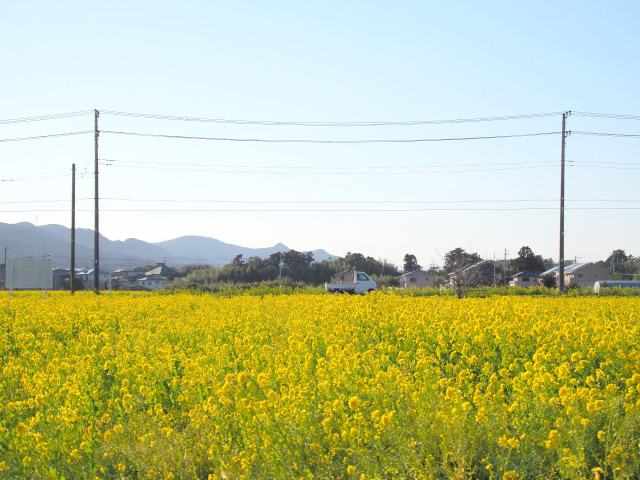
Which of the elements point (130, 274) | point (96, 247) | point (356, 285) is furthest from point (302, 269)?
point (130, 274)

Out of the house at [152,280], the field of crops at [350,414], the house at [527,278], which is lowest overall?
the house at [152,280]

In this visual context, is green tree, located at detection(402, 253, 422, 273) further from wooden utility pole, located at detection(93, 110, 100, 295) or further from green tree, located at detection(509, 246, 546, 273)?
wooden utility pole, located at detection(93, 110, 100, 295)

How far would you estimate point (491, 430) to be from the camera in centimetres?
406

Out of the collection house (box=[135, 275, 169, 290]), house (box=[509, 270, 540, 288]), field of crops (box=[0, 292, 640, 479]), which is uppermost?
field of crops (box=[0, 292, 640, 479])

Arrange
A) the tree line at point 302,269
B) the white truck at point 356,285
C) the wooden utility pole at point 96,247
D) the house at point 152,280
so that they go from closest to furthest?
the wooden utility pole at point 96,247
the white truck at point 356,285
the tree line at point 302,269
the house at point 152,280

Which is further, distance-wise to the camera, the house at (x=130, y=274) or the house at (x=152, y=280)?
the house at (x=130, y=274)

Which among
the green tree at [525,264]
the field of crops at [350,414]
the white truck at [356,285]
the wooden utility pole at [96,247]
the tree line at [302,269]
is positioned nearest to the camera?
the field of crops at [350,414]

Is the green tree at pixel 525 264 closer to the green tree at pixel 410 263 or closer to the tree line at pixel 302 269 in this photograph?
the tree line at pixel 302 269

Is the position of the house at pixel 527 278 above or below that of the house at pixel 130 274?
above

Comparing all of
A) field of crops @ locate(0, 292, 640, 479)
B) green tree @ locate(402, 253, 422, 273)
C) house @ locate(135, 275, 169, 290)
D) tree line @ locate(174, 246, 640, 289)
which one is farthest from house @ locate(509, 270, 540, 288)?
field of crops @ locate(0, 292, 640, 479)

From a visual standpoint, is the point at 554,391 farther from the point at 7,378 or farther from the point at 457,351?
the point at 7,378

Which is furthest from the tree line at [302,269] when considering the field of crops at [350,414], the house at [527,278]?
the field of crops at [350,414]

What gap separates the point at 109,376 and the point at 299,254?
54208 millimetres

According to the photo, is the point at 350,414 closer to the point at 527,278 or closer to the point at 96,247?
the point at 96,247
